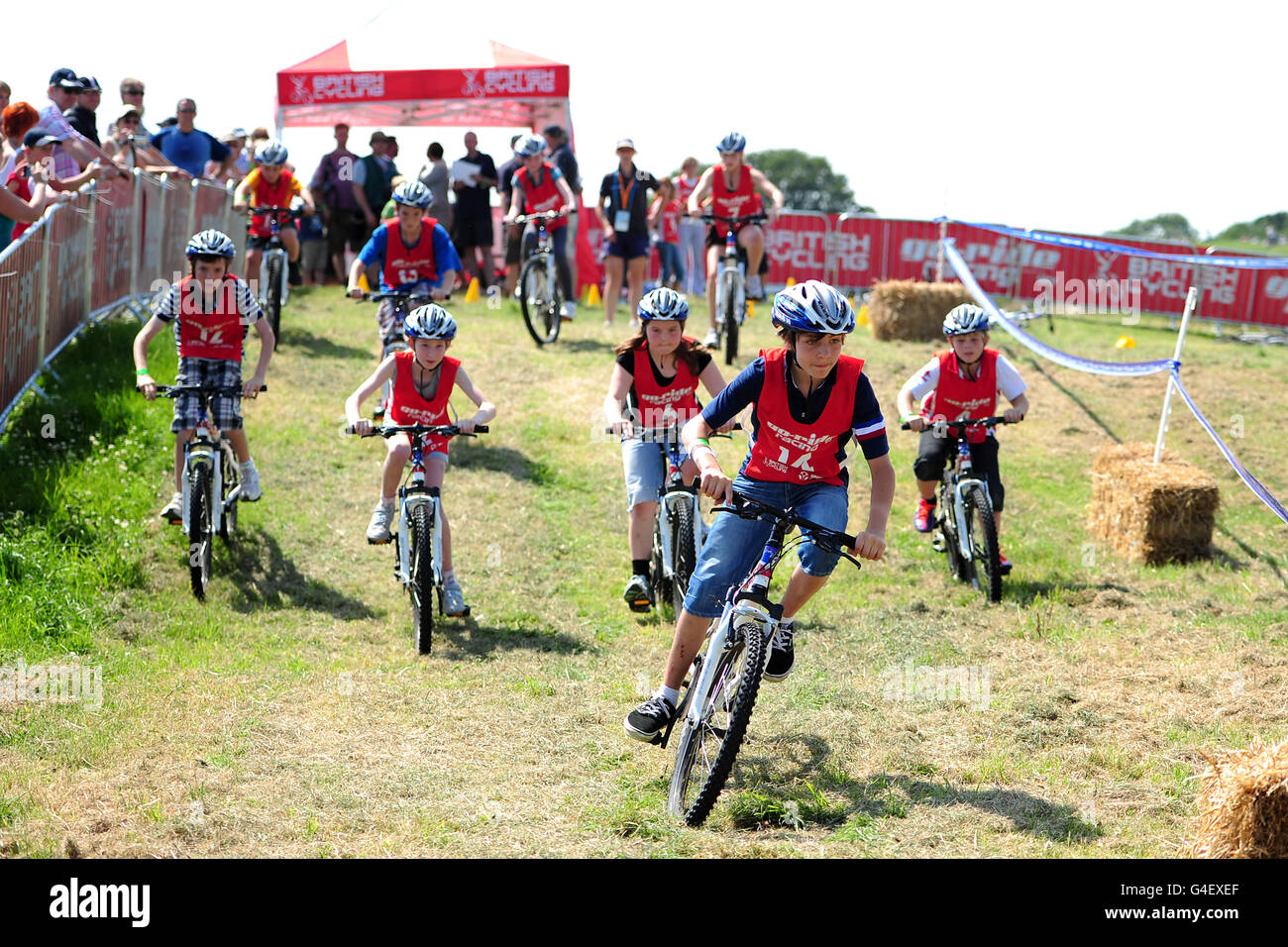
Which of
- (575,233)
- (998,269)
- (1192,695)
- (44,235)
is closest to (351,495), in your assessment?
(44,235)

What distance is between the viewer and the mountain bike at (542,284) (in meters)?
15.4

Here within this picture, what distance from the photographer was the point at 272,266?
14.7m

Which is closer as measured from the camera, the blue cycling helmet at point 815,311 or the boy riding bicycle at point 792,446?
the blue cycling helmet at point 815,311

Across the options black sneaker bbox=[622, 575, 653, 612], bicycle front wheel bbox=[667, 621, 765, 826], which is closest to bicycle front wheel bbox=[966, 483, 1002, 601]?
black sneaker bbox=[622, 575, 653, 612]

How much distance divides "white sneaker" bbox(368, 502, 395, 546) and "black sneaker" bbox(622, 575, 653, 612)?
164cm

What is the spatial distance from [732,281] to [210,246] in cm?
695

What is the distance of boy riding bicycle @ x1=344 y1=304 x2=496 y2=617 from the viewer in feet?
27.8

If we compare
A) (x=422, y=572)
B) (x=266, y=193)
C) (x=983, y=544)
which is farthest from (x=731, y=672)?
(x=266, y=193)

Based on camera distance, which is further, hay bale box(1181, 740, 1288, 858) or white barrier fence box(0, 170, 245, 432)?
white barrier fence box(0, 170, 245, 432)

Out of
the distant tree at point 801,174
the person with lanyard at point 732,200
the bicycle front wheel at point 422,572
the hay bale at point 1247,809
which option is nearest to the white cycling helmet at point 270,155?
the person with lanyard at point 732,200

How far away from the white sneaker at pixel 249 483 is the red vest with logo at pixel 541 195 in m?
6.69

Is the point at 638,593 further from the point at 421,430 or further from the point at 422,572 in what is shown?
the point at 421,430

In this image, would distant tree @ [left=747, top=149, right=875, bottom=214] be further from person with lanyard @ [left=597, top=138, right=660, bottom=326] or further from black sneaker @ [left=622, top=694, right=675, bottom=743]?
black sneaker @ [left=622, top=694, right=675, bottom=743]

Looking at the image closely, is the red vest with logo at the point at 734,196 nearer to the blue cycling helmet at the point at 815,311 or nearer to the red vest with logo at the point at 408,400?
the red vest with logo at the point at 408,400
